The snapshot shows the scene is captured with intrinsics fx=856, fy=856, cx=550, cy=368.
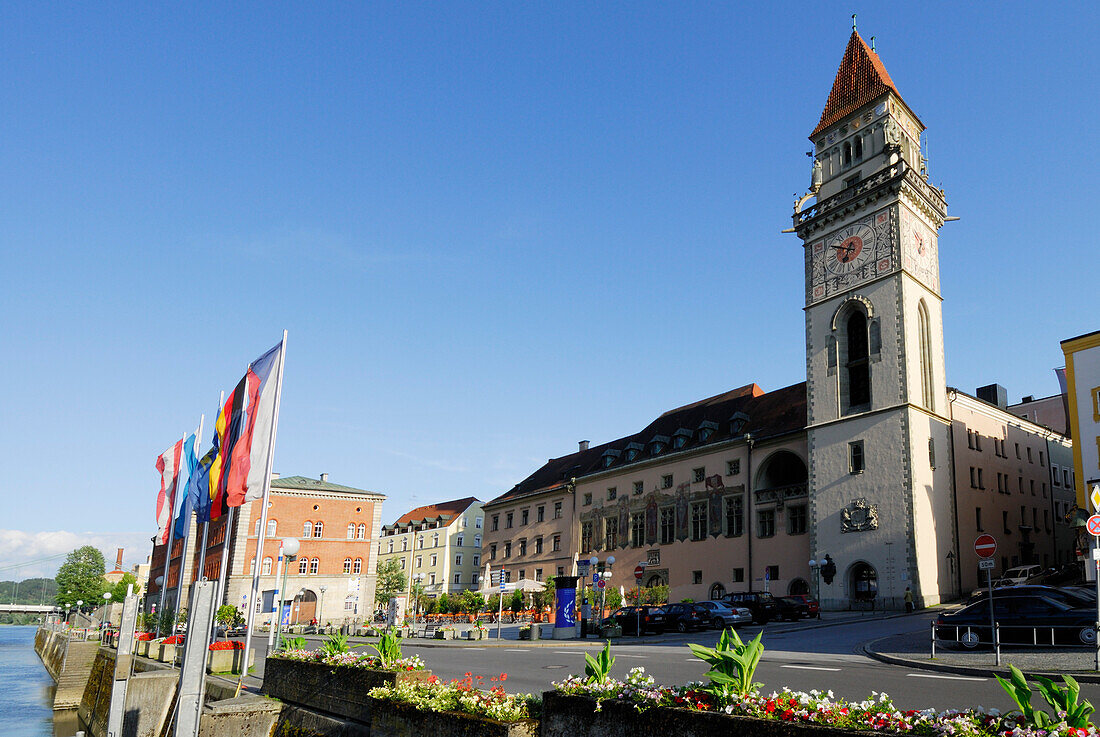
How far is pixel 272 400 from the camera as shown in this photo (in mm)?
17328

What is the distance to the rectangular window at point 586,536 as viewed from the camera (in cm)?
6631

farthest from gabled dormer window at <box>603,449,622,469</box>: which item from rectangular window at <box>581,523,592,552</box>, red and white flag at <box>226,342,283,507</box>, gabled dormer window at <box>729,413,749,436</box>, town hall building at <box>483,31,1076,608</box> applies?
red and white flag at <box>226,342,283,507</box>

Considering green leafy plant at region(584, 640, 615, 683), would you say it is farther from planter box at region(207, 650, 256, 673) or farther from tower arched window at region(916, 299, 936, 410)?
tower arched window at region(916, 299, 936, 410)

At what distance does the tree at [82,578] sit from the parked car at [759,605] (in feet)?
373

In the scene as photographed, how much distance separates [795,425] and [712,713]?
48.5 m

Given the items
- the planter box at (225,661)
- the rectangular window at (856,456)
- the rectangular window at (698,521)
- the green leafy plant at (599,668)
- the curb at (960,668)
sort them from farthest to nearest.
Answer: the rectangular window at (698,521), the rectangular window at (856,456), the planter box at (225,661), the curb at (960,668), the green leafy plant at (599,668)

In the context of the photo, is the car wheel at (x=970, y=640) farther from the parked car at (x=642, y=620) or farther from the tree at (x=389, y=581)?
the tree at (x=389, y=581)

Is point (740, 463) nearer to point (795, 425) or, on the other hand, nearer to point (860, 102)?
point (795, 425)

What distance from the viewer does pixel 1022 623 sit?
21453 mm

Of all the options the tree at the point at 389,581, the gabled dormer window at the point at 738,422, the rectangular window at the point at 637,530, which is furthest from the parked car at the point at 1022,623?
the tree at the point at 389,581

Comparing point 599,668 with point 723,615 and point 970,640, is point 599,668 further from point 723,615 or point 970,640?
point 723,615

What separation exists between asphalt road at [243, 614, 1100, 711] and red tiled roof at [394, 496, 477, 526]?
6720 centimetres

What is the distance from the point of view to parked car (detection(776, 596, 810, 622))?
3956 centimetres

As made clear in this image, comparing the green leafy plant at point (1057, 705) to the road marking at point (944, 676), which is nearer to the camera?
the green leafy plant at point (1057, 705)
